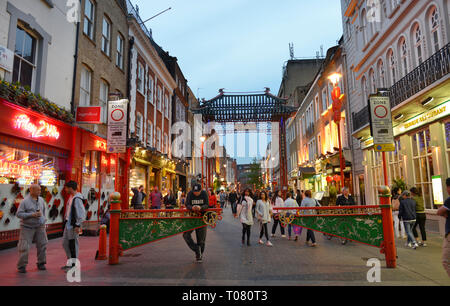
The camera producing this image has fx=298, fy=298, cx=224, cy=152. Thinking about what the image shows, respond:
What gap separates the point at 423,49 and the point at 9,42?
14665 mm

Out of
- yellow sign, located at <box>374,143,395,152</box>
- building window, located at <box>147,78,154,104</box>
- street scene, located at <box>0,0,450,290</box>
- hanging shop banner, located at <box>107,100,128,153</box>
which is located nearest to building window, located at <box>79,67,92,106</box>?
street scene, located at <box>0,0,450,290</box>

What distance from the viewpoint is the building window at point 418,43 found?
1211 centimetres

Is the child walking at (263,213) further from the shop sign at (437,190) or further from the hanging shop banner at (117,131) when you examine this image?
the shop sign at (437,190)

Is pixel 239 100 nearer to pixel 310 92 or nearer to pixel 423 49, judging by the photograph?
pixel 310 92

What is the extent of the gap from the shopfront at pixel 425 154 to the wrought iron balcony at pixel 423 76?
96 cm

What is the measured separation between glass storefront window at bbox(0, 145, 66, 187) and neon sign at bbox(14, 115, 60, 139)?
2.22 ft

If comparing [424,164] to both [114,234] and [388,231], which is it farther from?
[114,234]

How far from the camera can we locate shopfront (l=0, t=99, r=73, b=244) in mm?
8648

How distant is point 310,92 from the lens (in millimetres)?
30438

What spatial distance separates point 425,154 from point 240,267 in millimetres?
9835

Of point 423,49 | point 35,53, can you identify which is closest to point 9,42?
point 35,53

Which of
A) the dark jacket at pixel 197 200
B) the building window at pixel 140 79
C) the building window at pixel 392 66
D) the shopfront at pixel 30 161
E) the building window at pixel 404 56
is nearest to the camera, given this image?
the dark jacket at pixel 197 200

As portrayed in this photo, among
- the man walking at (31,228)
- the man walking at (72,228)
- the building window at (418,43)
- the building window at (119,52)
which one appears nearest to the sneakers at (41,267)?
the man walking at (31,228)

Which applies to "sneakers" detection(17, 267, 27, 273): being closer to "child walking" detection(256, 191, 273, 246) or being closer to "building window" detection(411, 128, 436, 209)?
"child walking" detection(256, 191, 273, 246)
